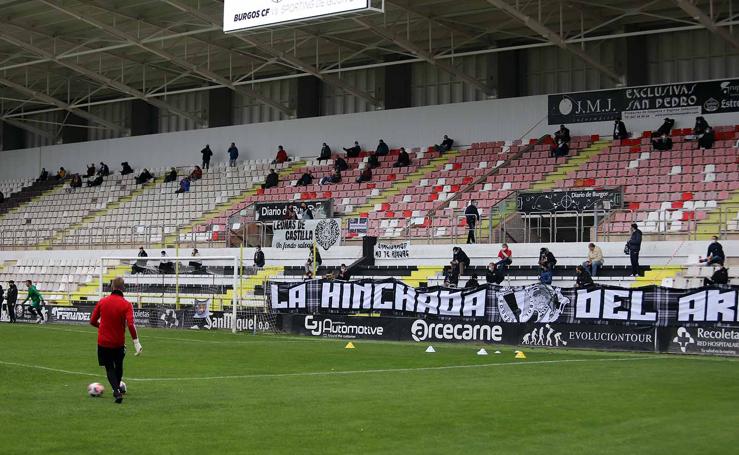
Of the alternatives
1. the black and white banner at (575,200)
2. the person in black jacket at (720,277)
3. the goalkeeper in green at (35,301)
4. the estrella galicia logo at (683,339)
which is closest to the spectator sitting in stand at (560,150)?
the black and white banner at (575,200)

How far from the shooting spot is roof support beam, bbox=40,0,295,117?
44031mm

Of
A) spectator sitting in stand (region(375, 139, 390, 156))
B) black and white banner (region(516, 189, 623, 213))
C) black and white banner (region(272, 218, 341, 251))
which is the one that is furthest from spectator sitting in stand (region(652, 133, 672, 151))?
spectator sitting in stand (region(375, 139, 390, 156))

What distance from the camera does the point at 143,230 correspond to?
5181 centimetres

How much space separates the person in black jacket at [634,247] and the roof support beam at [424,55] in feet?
46.1

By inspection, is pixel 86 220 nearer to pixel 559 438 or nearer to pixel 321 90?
pixel 321 90

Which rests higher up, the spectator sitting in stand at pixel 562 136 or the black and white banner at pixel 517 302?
the spectator sitting in stand at pixel 562 136

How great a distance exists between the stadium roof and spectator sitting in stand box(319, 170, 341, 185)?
14.9 ft

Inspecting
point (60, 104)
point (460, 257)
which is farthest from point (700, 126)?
point (60, 104)

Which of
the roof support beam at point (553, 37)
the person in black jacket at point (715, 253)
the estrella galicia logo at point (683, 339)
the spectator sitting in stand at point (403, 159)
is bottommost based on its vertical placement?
the estrella galicia logo at point (683, 339)

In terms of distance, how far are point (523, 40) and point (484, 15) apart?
14.1 feet

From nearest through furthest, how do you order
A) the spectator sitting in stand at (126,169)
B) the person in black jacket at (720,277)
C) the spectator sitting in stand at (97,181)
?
the person in black jacket at (720,277), the spectator sitting in stand at (126,169), the spectator sitting in stand at (97,181)

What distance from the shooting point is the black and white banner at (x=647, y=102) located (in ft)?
143

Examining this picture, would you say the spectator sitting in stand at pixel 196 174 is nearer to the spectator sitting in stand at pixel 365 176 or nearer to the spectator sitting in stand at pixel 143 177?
the spectator sitting in stand at pixel 143 177

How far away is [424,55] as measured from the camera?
46.7 metres
